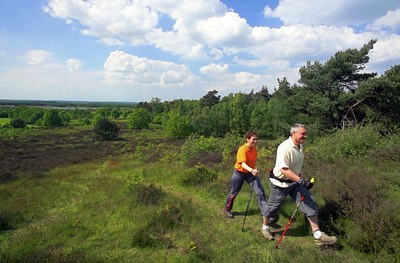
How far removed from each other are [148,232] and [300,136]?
3.42 metres

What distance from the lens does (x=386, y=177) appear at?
288 inches

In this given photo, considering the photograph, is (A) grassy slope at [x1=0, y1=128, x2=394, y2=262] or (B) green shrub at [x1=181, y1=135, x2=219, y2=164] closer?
(A) grassy slope at [x1=0, y1=128, x2=394, y2=262]

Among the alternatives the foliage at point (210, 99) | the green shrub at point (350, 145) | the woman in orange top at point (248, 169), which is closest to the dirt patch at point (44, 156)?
the woman in orange top at point (248, 169)

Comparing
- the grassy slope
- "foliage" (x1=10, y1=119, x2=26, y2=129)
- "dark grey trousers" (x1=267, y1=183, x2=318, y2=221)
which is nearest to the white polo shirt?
"dark grey trousers" (x1=267, y1=183, x2=318, y2=221)

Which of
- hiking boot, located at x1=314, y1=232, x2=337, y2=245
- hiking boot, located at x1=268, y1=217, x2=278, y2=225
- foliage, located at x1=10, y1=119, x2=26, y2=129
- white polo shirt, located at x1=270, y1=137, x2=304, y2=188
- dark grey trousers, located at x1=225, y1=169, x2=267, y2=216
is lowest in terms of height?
foliage, located at x1=10, y1=119, x2=26, y2=129

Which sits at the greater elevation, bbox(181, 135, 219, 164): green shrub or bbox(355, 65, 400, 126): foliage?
bbox(355, 65, 400, 126): foliage

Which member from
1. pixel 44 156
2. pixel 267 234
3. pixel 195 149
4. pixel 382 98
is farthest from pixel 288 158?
pixel 44 156

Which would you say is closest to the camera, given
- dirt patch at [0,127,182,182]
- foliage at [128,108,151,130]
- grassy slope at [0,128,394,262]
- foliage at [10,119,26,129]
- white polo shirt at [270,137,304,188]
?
grassy slope at [0,128,394,262]

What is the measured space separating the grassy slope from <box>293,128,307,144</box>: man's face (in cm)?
170

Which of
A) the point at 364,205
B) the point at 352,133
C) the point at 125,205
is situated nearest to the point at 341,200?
the point at 364,205

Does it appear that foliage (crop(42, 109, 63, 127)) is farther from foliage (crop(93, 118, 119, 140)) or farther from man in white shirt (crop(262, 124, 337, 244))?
man in white shirt (crop(262, 124, 337, 244))

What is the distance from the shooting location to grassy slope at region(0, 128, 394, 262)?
451cm

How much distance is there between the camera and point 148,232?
550 centimetres

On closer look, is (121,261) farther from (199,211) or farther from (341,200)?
(341,200)
